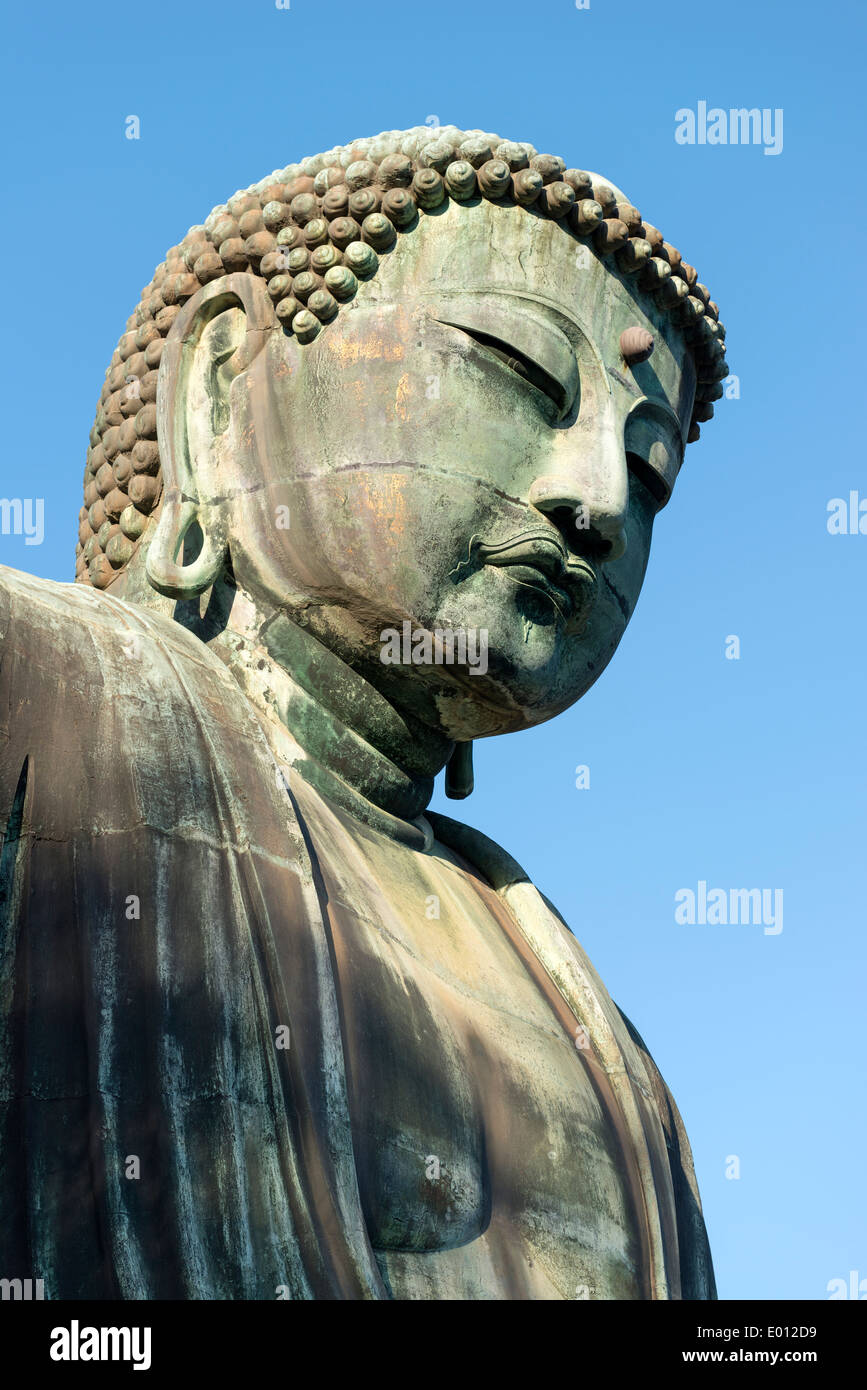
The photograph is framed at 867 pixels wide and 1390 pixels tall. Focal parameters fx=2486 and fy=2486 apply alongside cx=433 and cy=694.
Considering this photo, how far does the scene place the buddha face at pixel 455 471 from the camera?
27.7 feet

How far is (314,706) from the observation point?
28.3 ft

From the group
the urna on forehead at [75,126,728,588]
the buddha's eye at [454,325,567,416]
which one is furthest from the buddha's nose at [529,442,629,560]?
the urna on forehead at [75,126,728,588]

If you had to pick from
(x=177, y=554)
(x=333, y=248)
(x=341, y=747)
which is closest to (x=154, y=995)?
(x=341, y=747)

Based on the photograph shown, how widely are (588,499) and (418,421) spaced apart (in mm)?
643

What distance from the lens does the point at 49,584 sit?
803 centimetres

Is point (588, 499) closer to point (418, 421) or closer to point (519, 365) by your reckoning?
point (519, 365)

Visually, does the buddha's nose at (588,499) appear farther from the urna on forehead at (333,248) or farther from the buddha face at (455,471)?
the urna on forehead at (333,248)

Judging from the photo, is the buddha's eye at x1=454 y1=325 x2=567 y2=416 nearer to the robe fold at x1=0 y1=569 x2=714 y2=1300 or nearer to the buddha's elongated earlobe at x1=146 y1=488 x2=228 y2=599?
the buddha's elongated earlobe at x1=146 y1=488 x2=228 y2=599

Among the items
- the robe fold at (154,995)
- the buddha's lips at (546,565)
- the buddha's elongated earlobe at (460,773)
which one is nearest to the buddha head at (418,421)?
the buddha's lips at (546,565)

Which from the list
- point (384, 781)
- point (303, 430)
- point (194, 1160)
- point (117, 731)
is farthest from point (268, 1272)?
point (303, 430)

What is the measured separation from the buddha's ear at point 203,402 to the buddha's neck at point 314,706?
268 mm

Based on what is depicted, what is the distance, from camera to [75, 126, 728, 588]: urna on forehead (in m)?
8.86
